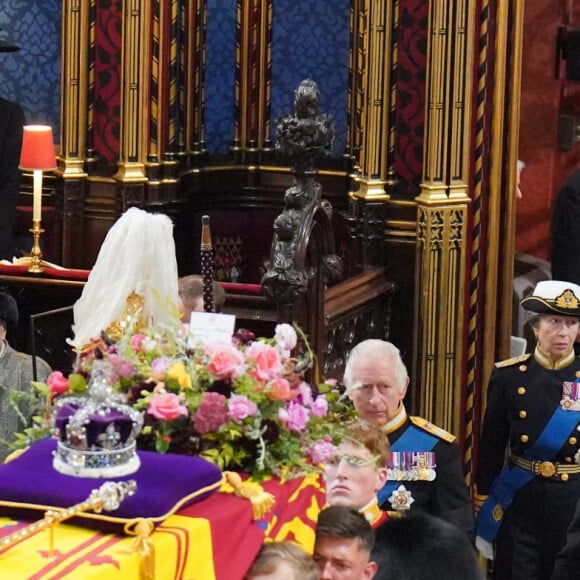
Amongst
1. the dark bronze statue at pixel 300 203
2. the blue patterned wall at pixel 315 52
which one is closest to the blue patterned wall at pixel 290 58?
the blue patterned wall at pixel 315 52

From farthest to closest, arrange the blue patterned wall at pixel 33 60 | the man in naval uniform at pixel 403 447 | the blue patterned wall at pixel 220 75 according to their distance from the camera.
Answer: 1. the blue patterned wall at pixel 220 75
2. the blue patterned wall at pixel 33 60
3. the man in naval uniform at pixel 403 447

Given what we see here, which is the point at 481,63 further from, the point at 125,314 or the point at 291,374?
the point at 291,374

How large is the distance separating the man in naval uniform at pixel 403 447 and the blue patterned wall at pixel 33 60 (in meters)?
5.45

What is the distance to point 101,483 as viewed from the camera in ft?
10.4

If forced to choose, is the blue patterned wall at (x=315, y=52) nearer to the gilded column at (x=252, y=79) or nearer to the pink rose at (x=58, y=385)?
the gilded column at (x=252, y=79)

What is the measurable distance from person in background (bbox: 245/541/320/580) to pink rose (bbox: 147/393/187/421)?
372 millimetres

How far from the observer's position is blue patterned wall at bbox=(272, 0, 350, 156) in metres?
10.2

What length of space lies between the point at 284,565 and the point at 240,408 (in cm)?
44

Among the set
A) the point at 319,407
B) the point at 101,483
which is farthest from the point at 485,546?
the point at 101,483

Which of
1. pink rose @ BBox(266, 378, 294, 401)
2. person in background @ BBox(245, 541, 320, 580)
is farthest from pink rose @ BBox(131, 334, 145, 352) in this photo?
person in background @ BBox(245, 541, 320, 580)

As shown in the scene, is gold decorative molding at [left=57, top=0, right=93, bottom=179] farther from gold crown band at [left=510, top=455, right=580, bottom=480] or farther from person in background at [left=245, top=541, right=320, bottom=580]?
person in background at [left=245, top=541, right=320, bottom=580]

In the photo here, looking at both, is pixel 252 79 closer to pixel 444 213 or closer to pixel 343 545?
pixel 444 213

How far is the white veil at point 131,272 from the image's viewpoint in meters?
5.95

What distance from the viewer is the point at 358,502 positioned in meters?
4.02
